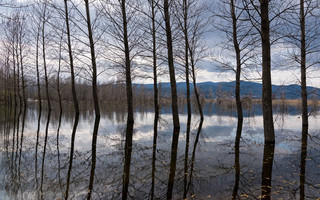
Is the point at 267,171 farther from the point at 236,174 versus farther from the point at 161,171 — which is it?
the point at 161,171

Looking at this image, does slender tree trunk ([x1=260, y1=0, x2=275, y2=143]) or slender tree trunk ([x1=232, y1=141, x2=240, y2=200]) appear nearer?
slender tree trunk ([x1=232, y1=141, x2=240, y2=200])

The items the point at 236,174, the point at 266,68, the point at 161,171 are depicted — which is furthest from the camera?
the point at 266,68

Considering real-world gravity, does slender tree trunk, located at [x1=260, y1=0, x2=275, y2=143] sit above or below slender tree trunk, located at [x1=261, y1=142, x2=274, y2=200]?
above

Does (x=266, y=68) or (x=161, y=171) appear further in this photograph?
(x=266, y=68)

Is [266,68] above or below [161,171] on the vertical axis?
above

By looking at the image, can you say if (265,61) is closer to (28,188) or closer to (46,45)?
(28,188)

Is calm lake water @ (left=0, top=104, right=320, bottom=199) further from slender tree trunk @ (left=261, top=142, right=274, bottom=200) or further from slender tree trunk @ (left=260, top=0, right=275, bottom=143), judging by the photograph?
slender tree trunk @ (left=260, top=0, right=275, bottom=143)

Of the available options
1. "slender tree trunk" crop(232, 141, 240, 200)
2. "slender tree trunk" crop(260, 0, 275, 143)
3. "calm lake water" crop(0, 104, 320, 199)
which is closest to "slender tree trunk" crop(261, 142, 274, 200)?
"calm lake water" crop(0, 104, 320, 199)

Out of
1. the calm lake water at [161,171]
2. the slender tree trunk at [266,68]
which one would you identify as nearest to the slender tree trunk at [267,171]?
the calm lake water at [161,171]

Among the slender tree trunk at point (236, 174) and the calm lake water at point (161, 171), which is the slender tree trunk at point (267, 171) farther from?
the slender tree trunk at point (236, 174)

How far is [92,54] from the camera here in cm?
1462

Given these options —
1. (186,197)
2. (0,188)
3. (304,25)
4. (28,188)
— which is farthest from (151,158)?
(304,25)

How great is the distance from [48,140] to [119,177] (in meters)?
4.65

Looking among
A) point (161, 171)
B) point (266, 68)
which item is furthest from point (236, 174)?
point (266, 68)
